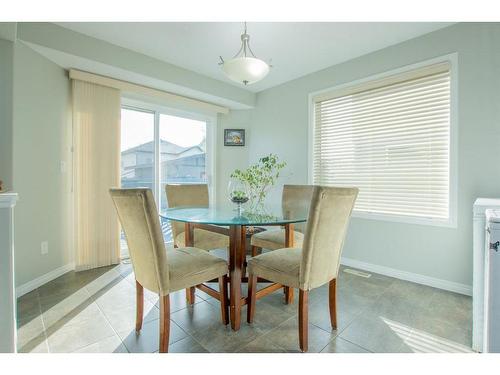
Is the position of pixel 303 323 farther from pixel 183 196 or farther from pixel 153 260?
pixel 183 196

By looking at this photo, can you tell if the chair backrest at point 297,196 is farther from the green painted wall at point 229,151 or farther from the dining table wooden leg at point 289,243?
the green painted wall at point 229,151

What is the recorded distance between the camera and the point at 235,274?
5.69ft

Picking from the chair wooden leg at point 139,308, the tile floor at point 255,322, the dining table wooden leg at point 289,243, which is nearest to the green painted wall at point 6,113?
the tile floor at point 255,322

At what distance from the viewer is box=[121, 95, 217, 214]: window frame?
3.35 meters

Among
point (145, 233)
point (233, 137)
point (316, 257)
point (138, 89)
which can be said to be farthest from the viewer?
point (233, 137)

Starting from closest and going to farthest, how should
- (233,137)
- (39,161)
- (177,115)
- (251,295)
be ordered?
(251,295) → (39,161) → (177,115) → (233,137)

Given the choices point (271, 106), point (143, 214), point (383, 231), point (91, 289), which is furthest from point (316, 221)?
point (271, 106)

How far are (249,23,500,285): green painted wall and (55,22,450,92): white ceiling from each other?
0.15m

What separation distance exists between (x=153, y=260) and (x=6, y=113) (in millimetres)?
2007

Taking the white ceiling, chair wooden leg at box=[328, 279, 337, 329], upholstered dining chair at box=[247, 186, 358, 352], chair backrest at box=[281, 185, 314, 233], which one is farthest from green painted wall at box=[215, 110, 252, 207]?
chair wooden leg at box=[328, 279, 337, 329]

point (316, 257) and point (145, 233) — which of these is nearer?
point (145, 233)

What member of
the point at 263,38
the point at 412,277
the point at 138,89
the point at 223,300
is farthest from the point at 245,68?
the point at 412,277

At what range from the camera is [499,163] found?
2.04m

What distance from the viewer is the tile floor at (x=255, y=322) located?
154cm
